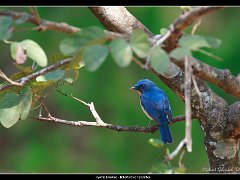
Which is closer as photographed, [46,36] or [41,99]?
[41,99]

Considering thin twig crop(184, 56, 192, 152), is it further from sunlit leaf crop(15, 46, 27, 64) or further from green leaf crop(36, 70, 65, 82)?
green leaf crop(36, 70, 65, 82)

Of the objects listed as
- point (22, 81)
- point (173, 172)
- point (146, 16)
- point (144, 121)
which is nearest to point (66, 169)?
point (144, 121)

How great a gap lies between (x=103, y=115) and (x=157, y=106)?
1.87 m

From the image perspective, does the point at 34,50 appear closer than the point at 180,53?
No

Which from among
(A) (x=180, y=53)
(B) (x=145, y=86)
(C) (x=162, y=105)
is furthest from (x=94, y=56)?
(B) (x=145, y=86)

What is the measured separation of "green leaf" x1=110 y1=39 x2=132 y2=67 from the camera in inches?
50.8

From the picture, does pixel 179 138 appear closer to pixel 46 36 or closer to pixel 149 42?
pixel 46 36

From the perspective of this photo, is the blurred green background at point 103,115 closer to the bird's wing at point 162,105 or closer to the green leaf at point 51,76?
the bird's wing at point 162,105

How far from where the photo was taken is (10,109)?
177cm

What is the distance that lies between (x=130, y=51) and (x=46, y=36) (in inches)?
124

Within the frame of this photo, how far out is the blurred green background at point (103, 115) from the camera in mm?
4062

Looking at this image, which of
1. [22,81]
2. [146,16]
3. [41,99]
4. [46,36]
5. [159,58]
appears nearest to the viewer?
[159,58]

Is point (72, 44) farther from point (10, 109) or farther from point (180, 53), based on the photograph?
point (10, 109)

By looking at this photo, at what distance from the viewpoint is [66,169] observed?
15.0ft
